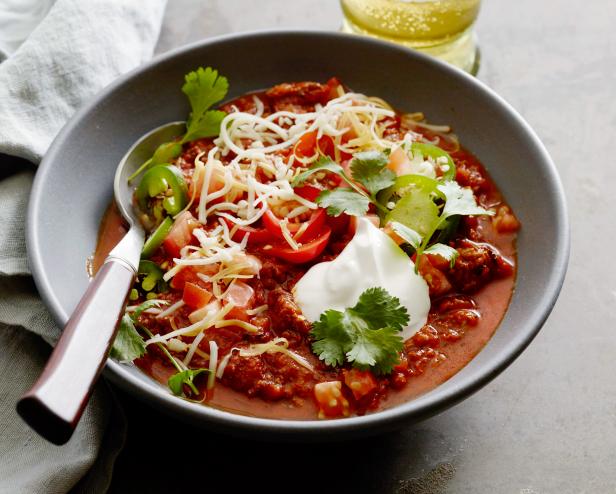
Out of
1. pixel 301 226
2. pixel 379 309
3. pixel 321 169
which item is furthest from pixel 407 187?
pixel 379 309

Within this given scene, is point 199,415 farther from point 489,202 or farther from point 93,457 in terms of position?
point 489,202

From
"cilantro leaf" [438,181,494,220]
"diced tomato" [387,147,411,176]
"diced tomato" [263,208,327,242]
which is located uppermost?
"cilantro leaf" [438,181,494,220]

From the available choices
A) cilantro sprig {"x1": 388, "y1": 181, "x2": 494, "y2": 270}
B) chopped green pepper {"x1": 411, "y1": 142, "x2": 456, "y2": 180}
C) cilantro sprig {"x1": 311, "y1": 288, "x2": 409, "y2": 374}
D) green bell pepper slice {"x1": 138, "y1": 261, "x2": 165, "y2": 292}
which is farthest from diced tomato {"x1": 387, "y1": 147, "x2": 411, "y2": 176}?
green bell pepper slice {"x1": 138, "y1": 261, "x2": 165, "y2": 292}

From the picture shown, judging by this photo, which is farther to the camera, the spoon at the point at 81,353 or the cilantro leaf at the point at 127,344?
the cilantro leaf at the point at 127,344

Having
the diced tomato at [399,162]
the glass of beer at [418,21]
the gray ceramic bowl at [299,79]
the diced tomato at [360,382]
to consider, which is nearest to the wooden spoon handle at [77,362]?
the gray ceramic bowl at [299,79]

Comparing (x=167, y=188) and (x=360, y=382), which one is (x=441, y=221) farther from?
(x=167, y=188)

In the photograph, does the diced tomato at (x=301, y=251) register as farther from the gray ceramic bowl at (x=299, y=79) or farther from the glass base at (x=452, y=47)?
the glass base at (x=452, y=47)

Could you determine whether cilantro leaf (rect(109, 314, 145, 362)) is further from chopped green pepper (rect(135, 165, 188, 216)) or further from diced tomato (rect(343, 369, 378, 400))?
diced tomato (rect(343, 369, 378, 400))
